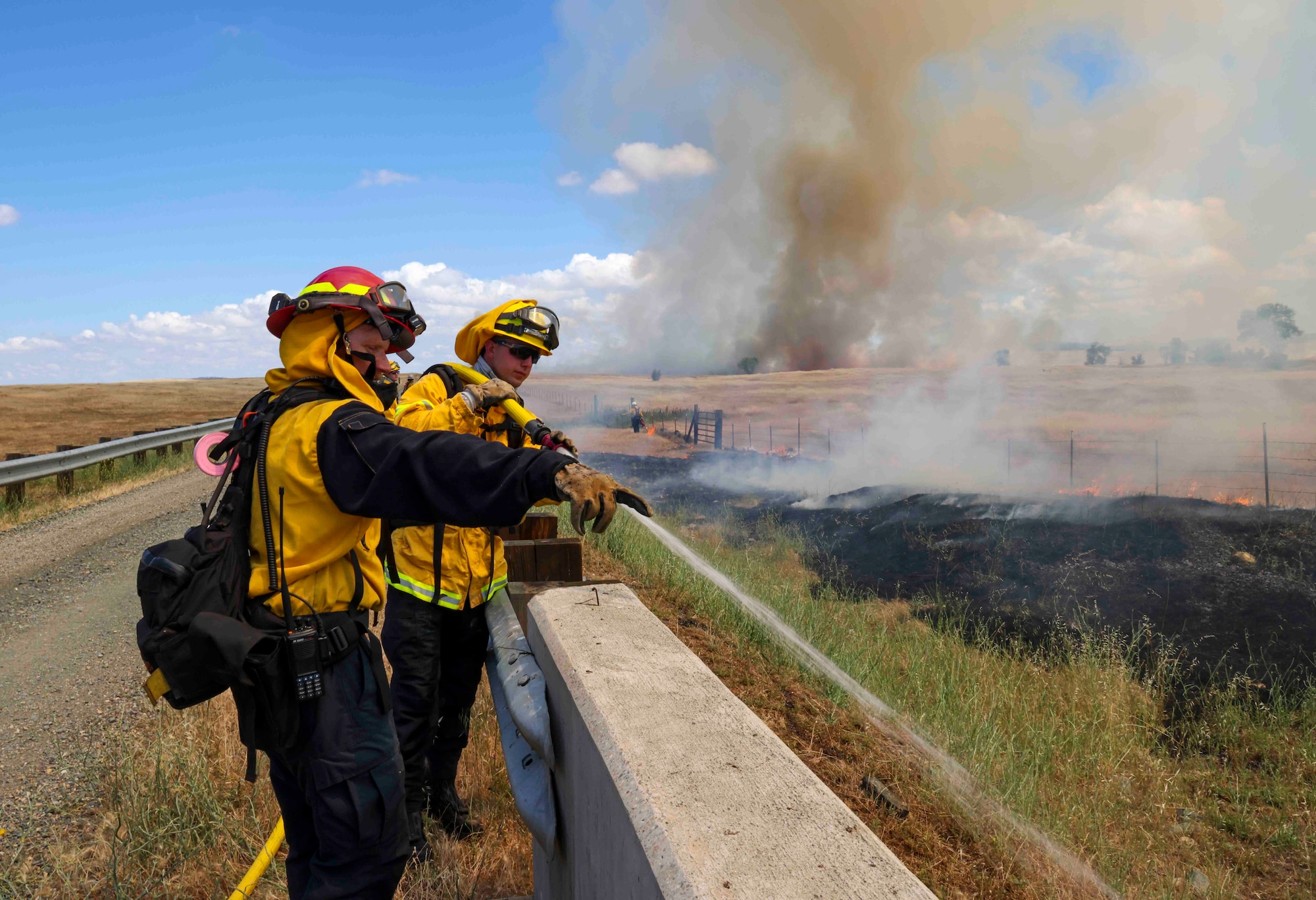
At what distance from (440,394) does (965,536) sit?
1091cm

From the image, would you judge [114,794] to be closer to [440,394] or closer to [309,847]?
[309,847]

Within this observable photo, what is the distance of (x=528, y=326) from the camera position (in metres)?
3.43

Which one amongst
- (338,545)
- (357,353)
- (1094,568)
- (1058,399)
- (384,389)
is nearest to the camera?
(338,545)

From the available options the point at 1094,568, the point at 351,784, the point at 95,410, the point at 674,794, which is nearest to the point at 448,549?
the point at 351,784

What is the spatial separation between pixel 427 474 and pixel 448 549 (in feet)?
4.83

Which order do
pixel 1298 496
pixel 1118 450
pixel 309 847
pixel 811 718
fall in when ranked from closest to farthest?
1. pixel 309 847
2. pixel 811 718
3. pixel 1298 496
4. pixel 1118 450

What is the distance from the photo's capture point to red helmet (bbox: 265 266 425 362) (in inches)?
75.4

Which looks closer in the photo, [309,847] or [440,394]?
[309,847]

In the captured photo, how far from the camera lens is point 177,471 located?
1291cm

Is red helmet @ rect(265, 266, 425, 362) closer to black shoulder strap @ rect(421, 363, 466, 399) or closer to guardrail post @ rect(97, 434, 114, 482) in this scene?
black shoulder strap @ rect(421, 363, 466, 399)

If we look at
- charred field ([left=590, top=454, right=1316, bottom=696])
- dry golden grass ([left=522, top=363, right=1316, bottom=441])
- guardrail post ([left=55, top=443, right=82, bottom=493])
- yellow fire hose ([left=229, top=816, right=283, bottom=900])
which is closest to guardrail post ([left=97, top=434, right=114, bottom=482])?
guardrail post ([left=55, top=443, right=82, bottom=493])

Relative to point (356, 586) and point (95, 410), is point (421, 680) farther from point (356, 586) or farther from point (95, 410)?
point (95, 410)

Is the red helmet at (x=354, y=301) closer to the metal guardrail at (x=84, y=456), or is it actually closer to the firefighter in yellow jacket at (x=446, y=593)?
the firefighter in yellow jacket at (x=446, y=593)

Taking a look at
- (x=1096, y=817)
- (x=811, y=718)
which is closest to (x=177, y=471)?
(x=811, y=718)
